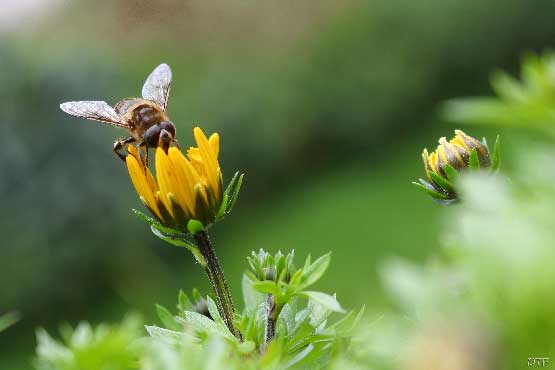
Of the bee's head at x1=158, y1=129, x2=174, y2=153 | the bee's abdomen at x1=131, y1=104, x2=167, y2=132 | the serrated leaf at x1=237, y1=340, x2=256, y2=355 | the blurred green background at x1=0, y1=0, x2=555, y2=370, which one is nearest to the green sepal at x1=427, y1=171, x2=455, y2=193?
the serrated leaf at x1=237, y1=340, x2=256, y2=355

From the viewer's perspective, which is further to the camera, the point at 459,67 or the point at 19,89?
the point at 459,67

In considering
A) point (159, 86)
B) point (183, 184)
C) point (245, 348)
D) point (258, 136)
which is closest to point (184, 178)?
point (183, 184)

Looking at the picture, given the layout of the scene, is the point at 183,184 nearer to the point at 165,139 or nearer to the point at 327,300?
the point at 327,300

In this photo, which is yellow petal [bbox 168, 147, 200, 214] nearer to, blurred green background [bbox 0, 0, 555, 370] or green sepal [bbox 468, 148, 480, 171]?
green sepal [bbox 468, 148, 480, 171]

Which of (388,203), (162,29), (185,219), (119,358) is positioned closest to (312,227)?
(388,203)

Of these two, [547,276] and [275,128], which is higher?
[275,128]

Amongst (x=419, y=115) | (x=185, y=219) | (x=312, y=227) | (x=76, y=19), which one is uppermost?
(x=76, y=19)

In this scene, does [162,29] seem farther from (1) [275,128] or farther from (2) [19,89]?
(2) [19,89]
